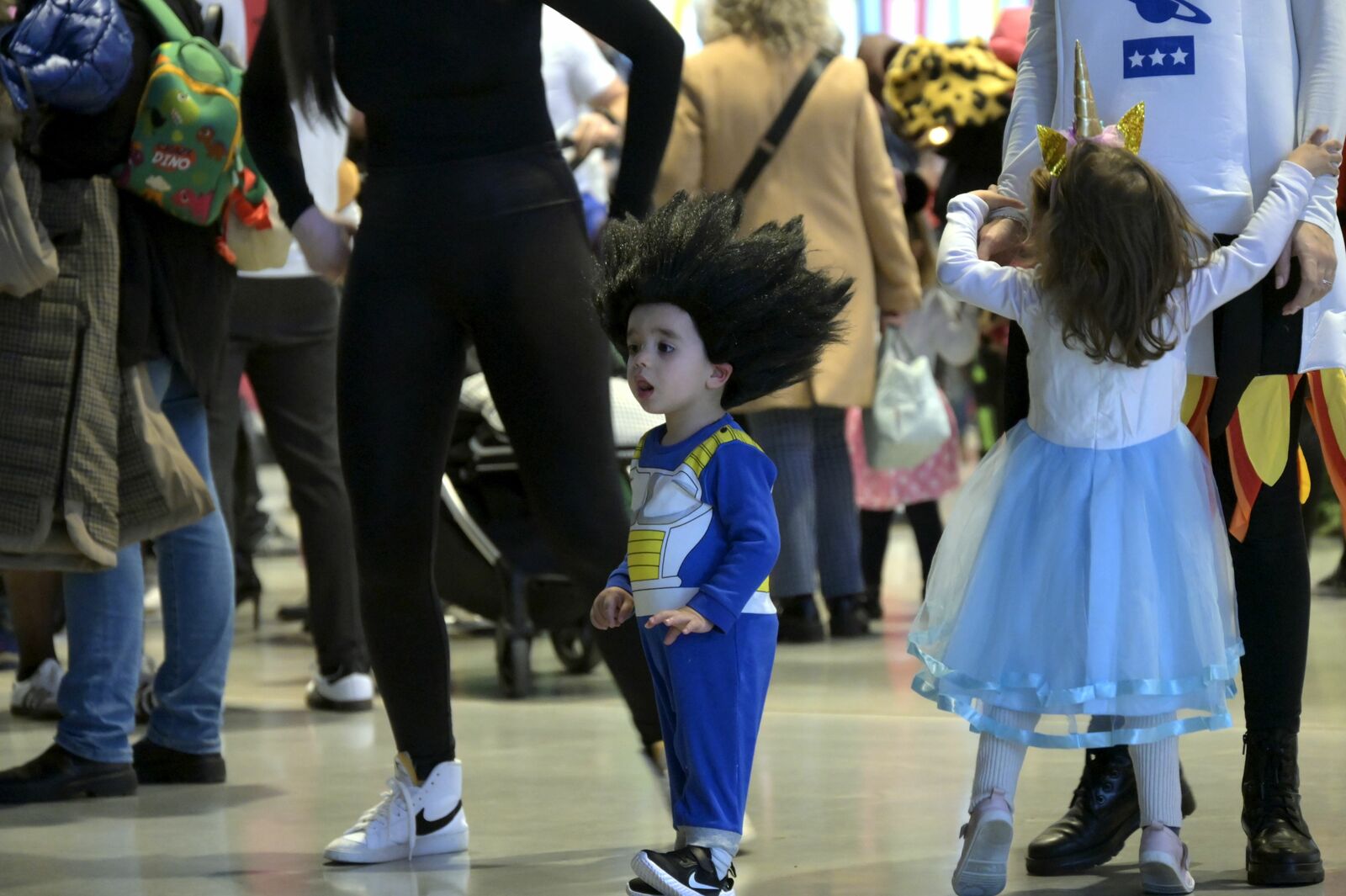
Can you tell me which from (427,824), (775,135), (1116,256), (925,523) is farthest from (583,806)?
(925,523)

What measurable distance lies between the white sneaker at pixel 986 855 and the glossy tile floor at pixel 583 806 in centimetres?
15

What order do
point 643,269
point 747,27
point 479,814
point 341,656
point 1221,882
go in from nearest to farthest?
1. point 643,269
2. point 1221,882
3. point 479,814
4. point 341,656
5. point 747,27

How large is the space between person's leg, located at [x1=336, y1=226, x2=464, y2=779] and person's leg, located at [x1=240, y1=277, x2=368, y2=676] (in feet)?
Answer: 5.42

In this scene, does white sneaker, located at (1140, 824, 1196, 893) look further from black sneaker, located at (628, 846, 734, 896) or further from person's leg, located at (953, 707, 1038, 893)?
black sneaker, located at (628, 846, 734, 896)

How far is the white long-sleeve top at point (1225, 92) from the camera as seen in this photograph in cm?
272

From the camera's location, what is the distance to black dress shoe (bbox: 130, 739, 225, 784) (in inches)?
144

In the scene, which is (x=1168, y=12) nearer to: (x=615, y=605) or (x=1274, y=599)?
(x=1274, y=599)

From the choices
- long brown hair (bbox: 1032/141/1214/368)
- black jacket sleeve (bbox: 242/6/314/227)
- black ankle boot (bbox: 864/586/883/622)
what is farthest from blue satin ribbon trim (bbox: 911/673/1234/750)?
black ankle boot (bbox: 864/586/883/622)

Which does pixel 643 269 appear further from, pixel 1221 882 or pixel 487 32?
pixel 1221 882

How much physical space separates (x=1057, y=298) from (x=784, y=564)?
2.94 metres

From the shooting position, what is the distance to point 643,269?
2504 millimetres

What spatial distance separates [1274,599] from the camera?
2785 millimetres

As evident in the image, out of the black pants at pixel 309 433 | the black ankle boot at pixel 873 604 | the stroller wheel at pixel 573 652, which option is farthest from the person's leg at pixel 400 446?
the black ankle boot at pixel 873 604

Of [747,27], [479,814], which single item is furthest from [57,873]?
[747,27]
